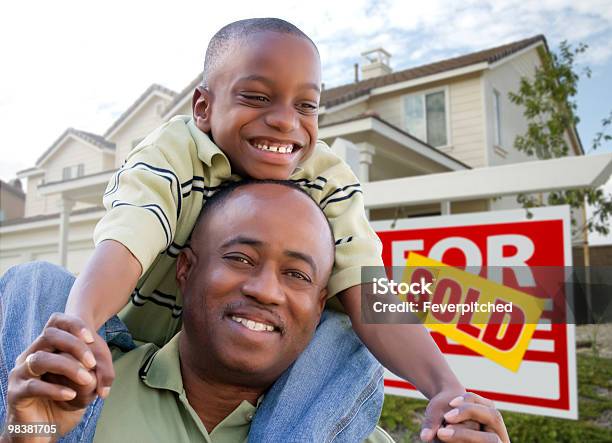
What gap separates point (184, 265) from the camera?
1.61m

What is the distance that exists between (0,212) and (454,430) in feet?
101

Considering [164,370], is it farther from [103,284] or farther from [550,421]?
[550,421]

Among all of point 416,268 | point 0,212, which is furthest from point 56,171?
point 416,268

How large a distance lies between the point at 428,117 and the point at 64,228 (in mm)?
7516

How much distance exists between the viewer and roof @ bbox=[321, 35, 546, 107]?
1114 cm

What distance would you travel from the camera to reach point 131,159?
1.58 meters

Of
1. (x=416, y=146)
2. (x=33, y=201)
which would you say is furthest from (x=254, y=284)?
(x=33, y=201)

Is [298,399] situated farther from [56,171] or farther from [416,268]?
[56,171]

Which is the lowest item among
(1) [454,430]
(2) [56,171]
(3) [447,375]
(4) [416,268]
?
(1) [454,430]

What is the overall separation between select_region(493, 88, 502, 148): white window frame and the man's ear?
423 inches

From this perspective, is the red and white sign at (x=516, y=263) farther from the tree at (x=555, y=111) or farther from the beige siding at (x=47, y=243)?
the beige siding at (x=47, y=243)

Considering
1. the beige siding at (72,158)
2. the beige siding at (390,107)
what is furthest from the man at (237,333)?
the beige siding at (72,158)

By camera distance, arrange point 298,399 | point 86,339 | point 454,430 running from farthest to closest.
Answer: point 298,399
point 454,430
point 86,339

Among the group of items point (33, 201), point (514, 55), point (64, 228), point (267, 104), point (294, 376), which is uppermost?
point (514, 55)
